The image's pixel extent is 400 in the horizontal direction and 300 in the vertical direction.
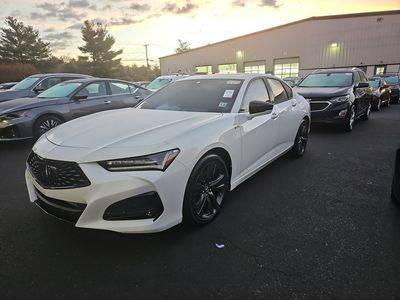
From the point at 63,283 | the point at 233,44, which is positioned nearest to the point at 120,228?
the point at 63,283

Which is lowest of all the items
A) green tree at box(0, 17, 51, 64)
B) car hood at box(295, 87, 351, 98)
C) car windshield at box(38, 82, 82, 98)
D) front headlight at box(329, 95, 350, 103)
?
front headlight at box(329, 95, 350, 103)

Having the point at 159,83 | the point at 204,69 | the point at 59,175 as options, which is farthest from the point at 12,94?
the point at 204,69

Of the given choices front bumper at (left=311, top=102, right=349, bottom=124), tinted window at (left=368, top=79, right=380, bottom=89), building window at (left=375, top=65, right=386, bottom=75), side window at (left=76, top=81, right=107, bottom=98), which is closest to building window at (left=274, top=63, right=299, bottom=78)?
building window at (left=375, top=65, right=386, bottom=75)

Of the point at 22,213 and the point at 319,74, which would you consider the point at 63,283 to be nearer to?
the point at 22,213

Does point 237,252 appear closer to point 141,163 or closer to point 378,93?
point 141,163

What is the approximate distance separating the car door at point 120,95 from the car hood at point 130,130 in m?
4.58

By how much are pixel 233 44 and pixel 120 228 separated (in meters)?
44.1

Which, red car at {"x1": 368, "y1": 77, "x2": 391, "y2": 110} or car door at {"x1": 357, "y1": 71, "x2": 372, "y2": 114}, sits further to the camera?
red car at {"x1": 368, "y1": 77, "x2": 391, "y2": 110}

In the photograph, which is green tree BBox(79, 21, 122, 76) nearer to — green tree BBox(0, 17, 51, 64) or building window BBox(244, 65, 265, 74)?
green tree BBox(0, 17, 51, 64)

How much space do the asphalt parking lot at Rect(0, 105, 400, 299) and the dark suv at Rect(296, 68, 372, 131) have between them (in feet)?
13.2

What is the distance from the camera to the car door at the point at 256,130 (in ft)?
12.0

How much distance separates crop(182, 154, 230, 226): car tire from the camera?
2871mm

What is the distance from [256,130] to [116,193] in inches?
80.8

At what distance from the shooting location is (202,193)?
3088mm
